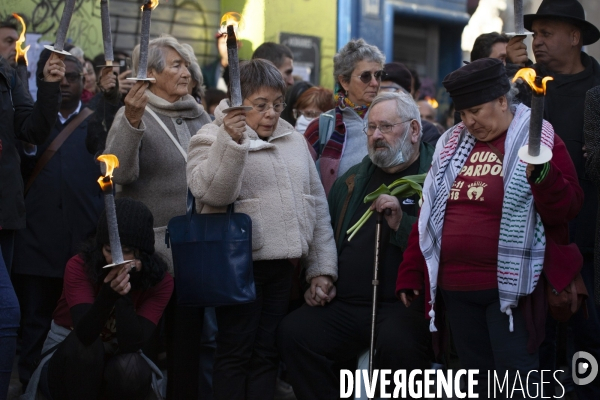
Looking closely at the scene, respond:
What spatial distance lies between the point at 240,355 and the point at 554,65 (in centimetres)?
248

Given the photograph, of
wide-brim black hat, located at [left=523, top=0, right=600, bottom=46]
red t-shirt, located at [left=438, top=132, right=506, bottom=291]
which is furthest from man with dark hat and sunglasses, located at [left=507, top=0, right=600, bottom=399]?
red t-shirt, located at [left=438, top=132, right=506, bottom=291]

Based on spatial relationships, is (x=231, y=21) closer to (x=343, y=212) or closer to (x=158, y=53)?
(x=158, y=53)

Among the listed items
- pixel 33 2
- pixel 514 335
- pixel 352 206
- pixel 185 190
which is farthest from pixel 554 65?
pixel 33 2

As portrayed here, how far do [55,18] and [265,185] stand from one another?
494 centimetres

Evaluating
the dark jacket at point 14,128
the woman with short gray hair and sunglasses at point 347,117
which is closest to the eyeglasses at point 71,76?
the dark jacket at point 14,128

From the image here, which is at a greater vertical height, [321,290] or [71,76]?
[71,76]

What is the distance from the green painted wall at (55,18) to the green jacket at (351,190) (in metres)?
3.77

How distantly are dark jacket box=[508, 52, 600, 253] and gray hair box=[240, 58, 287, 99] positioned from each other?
1.53 meters

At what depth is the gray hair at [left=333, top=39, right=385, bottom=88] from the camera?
19.5 feet

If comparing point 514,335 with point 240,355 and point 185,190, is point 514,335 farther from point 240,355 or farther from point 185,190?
point 185,190

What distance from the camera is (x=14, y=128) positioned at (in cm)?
511

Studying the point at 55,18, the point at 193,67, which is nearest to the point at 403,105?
the point at 193,67

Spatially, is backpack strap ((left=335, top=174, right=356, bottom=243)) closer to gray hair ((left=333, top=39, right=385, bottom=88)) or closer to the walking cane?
the walking cane

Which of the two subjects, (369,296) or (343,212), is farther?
(343,212)
